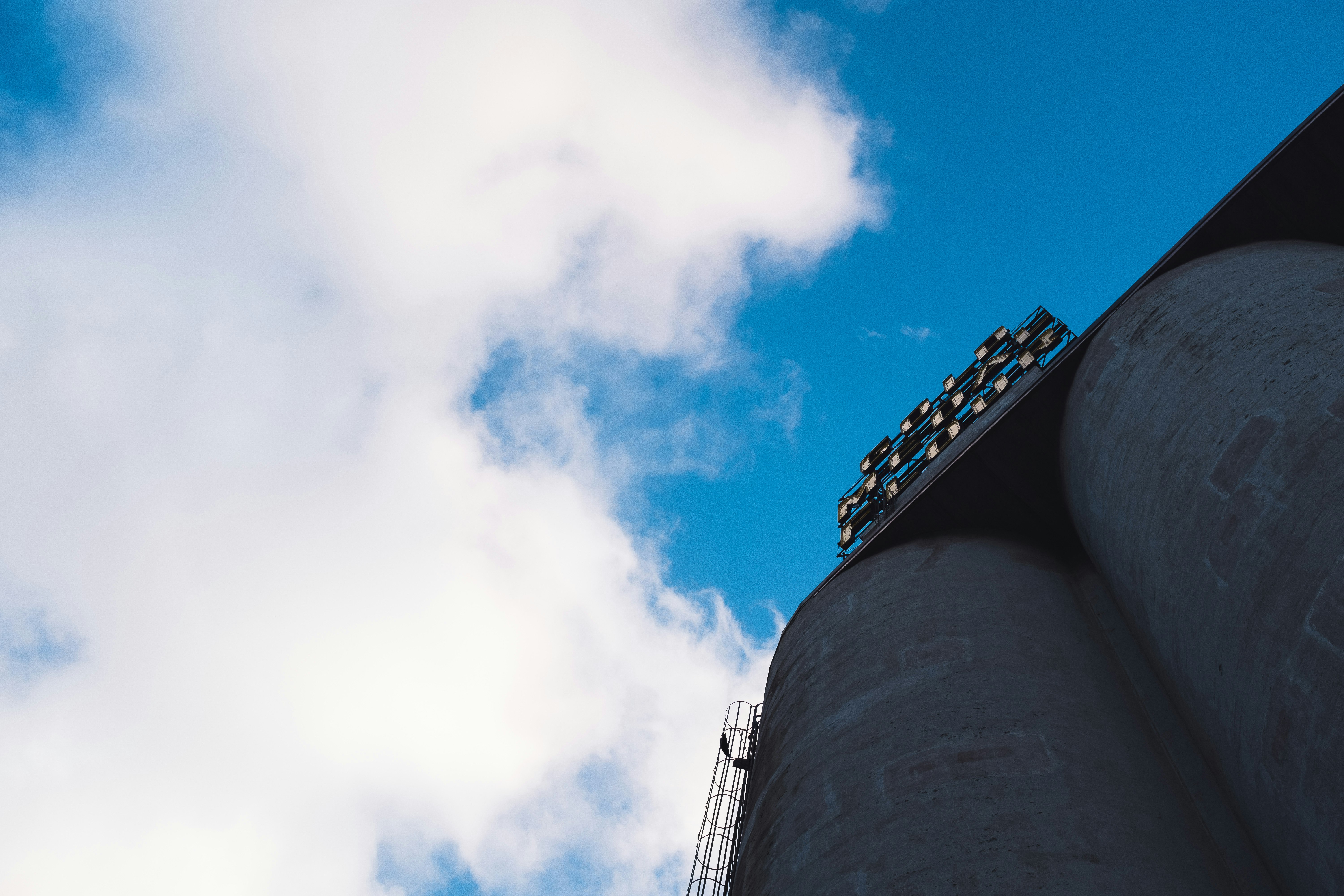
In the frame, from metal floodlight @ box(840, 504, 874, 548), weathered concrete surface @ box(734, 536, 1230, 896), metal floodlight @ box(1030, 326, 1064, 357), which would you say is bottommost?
weathered concrete surface @ box(734, 536, 1230, 896)

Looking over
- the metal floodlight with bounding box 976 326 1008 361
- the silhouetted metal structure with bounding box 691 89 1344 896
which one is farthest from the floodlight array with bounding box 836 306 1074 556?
the silhouetted metal structure with bounding box 691 89 1344 896

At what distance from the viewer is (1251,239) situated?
1866cm

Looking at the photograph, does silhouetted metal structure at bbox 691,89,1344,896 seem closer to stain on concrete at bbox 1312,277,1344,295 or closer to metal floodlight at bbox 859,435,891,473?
stain on concrete at bbox 1312,277,1344,295

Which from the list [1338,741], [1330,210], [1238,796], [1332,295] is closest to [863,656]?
[1238,796]

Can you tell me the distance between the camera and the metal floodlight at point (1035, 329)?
29.9m

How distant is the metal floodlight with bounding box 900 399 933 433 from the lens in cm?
3203

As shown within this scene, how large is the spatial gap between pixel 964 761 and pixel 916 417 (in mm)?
21999

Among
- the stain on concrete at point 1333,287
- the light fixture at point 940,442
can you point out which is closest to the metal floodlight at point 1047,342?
the light fixture at point 940,442

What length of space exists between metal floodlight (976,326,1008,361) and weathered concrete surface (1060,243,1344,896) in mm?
15989

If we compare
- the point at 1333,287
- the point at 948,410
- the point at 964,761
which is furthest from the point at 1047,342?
the point at 964,761

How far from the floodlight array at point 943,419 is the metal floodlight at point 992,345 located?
0.02 metres

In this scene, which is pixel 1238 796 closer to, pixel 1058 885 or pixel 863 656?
pixel 1058 885

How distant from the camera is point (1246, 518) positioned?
10109 millimetres

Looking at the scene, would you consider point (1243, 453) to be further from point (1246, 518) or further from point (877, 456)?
point (877, 456)
